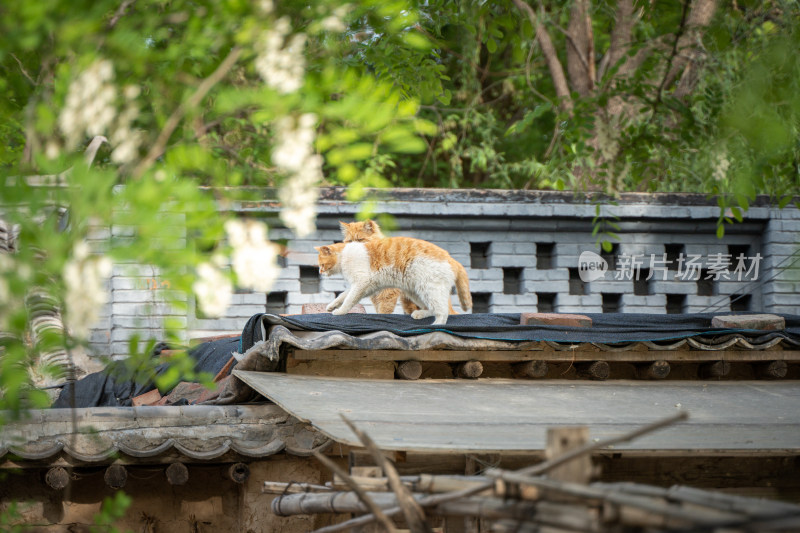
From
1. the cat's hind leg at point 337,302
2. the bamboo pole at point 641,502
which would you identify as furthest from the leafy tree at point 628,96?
the bamboo pole at point 641,502

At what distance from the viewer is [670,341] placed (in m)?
5.99

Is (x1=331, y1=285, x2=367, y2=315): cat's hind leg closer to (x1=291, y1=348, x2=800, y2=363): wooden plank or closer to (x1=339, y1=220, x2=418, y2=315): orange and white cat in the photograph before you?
(x1=339, y1=220, x2=418, y2=315): orange and white cat

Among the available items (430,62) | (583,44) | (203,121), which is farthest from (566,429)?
(583,44)

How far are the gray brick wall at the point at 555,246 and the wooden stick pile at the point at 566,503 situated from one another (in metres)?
4.99

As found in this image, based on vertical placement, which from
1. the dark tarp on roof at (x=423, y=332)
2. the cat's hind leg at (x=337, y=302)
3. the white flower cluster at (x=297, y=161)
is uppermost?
the white flower cluster at (x=297, y=161)

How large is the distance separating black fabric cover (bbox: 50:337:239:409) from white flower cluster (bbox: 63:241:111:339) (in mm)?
3796

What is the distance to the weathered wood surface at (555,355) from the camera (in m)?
5.63

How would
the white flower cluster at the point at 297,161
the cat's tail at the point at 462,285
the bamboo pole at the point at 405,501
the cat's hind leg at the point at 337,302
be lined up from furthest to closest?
the cat's hind leg at the point at 337,302 → the cat's tail at the point at 462,285 → the white flower cluster at the point at 297,161 → the bamboo pole at the point at 405,501

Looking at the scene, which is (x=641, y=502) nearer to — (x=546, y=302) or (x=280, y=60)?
(x=280, y=60)

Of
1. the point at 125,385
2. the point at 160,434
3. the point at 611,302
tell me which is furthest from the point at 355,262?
the point at 611,302

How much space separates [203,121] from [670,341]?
3589 mm

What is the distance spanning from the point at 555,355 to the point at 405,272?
4.25 ft

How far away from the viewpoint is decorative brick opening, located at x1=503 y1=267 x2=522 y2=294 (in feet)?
27.6

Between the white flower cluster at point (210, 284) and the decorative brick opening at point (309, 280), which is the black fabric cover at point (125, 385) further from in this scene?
the white flower cluster at point (210, 284)
